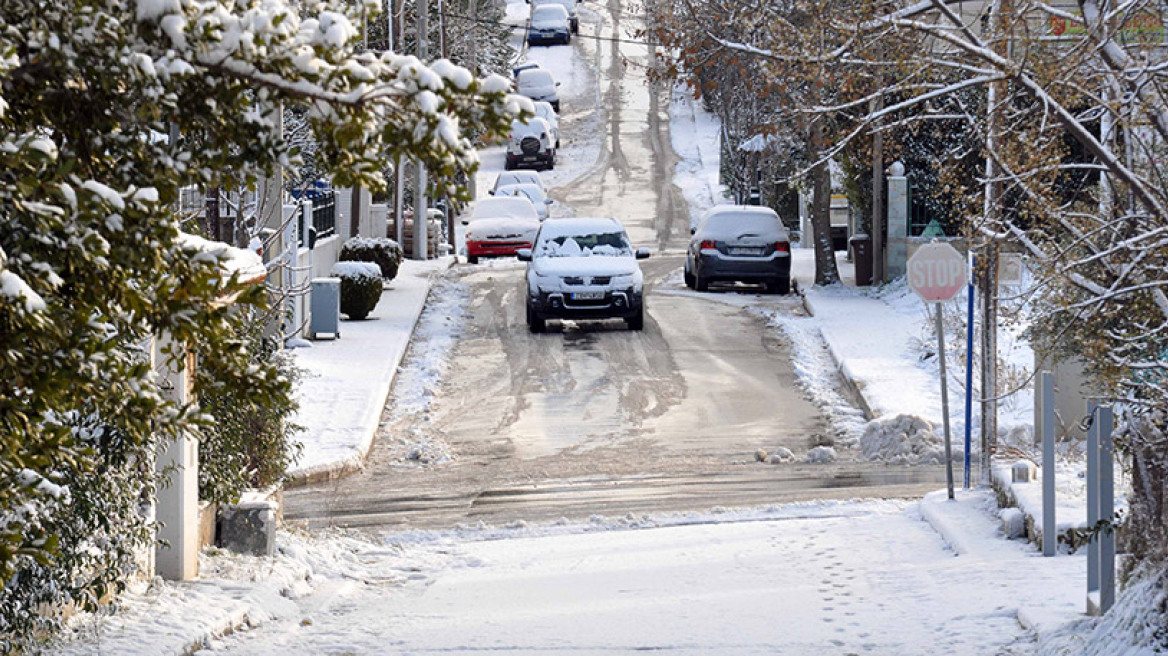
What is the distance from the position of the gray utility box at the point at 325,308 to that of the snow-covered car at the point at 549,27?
55.7 metres

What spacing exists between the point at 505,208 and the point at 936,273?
2453 cm

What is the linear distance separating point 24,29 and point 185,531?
227 inches

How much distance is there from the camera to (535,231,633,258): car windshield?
25469 millimetres

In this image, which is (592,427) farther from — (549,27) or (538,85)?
(549,27)

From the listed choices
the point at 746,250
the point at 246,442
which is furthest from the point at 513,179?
the point at 246,442

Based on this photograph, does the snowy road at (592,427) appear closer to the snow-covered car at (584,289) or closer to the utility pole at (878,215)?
the snow-covered car at (584,289)

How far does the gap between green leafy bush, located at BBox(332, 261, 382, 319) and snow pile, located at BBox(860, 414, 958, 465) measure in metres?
10.6

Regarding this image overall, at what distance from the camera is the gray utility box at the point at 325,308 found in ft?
76.6

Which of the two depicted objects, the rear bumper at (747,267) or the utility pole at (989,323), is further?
the rear bumper at (747,267)

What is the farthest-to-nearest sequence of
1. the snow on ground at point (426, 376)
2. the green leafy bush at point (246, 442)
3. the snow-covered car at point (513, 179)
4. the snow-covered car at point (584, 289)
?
1. the snow-covered car at point (513, 179)
2. the snow-covered car at point (584, 289)
3. the snow on ground at point (426, 376)
4. the green leafy bush at point (246, 442)

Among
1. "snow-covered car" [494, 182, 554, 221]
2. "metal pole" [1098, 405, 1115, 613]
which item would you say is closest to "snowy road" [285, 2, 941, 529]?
"metal pole" [1098, 405, 1115, 613]

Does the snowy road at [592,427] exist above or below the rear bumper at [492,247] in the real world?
below

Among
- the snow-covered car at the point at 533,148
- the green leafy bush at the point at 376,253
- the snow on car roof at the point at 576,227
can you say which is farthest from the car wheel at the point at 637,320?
the snow-covered car at the point at 533,148

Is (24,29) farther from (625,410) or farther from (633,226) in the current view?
(633,226)
